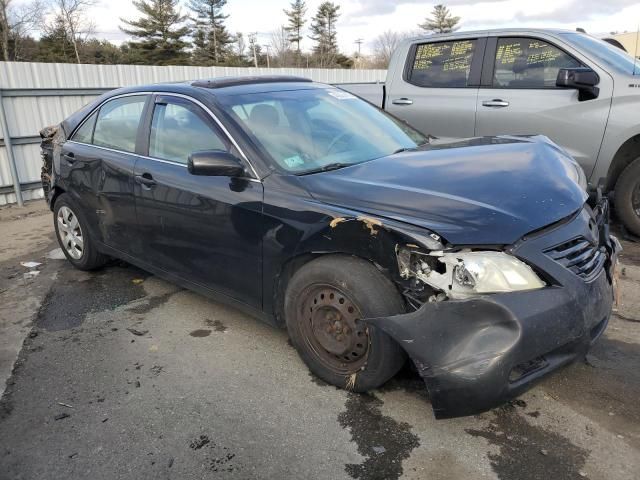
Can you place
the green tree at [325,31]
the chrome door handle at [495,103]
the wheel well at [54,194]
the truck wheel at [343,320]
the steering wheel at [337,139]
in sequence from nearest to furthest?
the truck wheel at [343,320], the steering wheel at [337,139], the wheel well at [54,194], the chrome door handle at [495,103], the green tree at [325,31]

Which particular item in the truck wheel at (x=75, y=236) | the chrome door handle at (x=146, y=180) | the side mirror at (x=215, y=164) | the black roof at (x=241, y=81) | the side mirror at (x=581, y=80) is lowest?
the truck wheel at (x=75, y=236)

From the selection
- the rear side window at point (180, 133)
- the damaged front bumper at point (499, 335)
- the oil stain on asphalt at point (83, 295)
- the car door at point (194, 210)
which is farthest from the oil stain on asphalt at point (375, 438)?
the oil stain on asphalt at point (83, 295)

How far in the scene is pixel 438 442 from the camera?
2494 mm

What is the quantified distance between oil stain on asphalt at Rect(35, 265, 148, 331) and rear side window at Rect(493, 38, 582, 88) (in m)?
4.14

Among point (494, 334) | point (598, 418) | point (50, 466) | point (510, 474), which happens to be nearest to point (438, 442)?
point (510, 474)

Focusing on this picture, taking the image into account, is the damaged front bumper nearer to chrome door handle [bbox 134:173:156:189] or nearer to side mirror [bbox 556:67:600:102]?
chrome door handle [bbox 134:173:156:189]

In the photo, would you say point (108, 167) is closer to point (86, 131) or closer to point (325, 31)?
point (86, 131)

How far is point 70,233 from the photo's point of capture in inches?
194

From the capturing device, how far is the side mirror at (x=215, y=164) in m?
3.03

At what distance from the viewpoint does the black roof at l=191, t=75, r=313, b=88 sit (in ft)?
12.3

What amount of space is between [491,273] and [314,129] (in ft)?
5.52

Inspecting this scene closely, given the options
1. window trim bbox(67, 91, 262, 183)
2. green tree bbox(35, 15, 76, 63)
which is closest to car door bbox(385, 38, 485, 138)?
window trim bbox(67, 91, 262, 183)

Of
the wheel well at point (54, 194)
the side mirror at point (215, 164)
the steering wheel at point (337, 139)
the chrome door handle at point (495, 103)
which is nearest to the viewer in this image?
the side mirror at point (215, 164)

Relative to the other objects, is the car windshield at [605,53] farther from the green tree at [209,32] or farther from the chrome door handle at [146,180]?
the green tree at [209,32]
